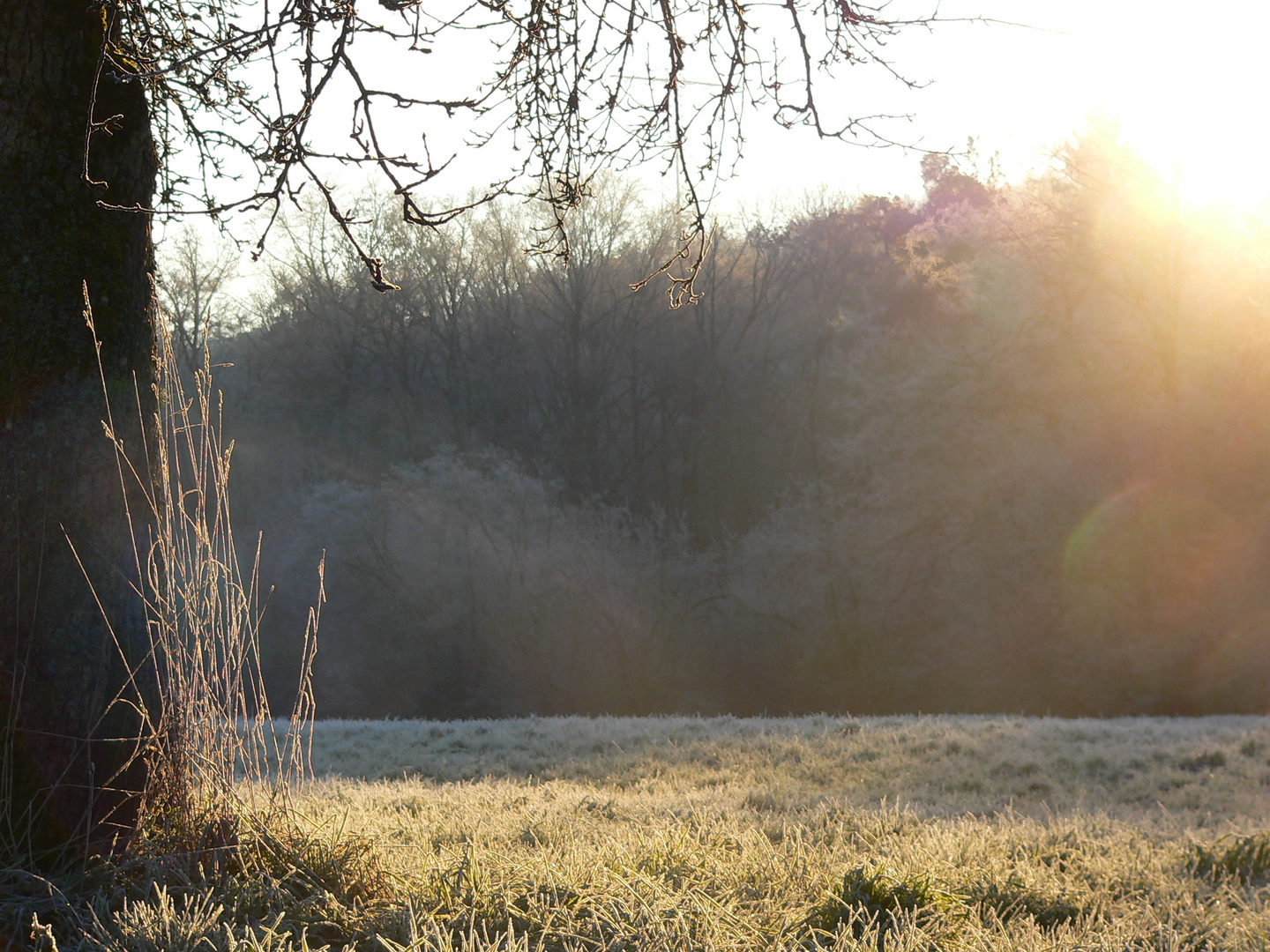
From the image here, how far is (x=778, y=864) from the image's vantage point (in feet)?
9.77

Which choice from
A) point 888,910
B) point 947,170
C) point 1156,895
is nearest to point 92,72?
point 888,910

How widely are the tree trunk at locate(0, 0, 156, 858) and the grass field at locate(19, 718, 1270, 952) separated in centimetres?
48

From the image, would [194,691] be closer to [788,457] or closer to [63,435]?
[63,435]

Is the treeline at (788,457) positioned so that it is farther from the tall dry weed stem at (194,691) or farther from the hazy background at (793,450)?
the tall dry weed stem at (194,691)

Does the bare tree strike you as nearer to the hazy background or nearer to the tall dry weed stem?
the hazy background

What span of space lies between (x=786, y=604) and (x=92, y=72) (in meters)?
15.8

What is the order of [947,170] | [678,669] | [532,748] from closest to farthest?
1. [532,748]
2. [678,669]
3. [947,170]

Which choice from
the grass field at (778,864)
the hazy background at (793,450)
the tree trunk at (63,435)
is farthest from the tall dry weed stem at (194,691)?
the hazy background at (793,450)

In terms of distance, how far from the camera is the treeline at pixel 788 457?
50.1ft

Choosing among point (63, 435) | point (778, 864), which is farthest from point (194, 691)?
point (778, 864)

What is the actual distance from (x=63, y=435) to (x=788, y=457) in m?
18.2

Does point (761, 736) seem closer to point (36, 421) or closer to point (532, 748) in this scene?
point (532, 748)

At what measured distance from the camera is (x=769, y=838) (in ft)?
12.4

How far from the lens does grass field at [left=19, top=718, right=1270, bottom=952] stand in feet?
7.95
